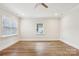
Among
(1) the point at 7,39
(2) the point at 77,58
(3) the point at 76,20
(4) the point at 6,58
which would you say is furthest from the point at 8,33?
(2) the point at 77,58

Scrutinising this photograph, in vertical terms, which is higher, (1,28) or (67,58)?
(1,28)

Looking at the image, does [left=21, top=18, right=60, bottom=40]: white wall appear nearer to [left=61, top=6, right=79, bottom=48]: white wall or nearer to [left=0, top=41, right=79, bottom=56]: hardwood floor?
[left=0, top=41, right=79, bottom=56]: hardwood floor

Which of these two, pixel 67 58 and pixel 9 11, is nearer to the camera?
pixel 67 58

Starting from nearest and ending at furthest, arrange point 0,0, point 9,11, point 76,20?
point 0,0, point 76,20, point 9,11

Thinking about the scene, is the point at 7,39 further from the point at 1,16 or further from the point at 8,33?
the point at 1,16

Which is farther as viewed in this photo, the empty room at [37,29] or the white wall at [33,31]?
the white wall at [33,31]

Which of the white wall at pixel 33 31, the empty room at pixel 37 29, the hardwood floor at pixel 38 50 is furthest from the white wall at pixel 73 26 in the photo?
the white wall at pixel 33 31

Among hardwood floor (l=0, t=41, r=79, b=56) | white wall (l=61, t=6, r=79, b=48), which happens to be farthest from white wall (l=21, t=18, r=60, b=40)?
white wall (l=61, t=6, r=79, b=48)

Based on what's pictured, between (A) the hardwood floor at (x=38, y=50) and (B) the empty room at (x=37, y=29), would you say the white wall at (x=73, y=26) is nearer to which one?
(B) the empty room at (x=37, y=29)

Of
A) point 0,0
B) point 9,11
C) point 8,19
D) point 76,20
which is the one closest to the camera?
point 0,0

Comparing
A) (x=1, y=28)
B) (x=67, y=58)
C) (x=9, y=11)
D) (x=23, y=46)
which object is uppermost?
(x=9, y=11)

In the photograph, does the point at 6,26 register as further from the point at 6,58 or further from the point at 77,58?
the point at 77,58

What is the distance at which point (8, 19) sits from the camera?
3.04m

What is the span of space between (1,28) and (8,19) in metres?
0.32
